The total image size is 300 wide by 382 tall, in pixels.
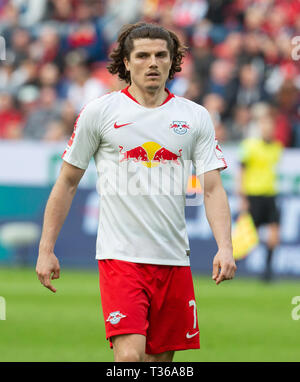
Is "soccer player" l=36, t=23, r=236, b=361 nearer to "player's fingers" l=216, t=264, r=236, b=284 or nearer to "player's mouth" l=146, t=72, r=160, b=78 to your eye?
"player's mouth" l=146, t=72, r=160, b=78

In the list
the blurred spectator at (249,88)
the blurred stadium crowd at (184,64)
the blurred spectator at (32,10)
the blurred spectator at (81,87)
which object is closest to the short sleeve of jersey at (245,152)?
the blurred stadium crowd at (184,64)

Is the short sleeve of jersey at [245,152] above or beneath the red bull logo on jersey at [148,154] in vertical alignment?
above

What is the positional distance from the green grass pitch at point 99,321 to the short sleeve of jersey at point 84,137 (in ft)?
9.39

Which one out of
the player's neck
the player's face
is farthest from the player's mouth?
the player's neck

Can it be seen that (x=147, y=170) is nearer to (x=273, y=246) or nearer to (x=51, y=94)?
(x=273, y=246)

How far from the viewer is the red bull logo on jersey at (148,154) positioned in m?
5.75

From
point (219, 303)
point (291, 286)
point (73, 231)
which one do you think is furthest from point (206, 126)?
point (73, 231)

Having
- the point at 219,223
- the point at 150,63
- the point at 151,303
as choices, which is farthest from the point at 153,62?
the point at 151,303

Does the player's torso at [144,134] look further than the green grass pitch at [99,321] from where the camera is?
No

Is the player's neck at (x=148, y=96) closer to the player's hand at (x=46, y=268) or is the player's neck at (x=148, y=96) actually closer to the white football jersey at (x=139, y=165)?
the white football jersey at (x=139, y=165)

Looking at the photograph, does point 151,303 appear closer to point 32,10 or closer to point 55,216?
point 55,216

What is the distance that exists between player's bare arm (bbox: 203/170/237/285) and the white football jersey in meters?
0.13

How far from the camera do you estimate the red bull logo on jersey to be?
5.75 m

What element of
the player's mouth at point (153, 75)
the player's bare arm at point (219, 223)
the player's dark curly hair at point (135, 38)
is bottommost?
the player's bare arm at point (219, 223)
